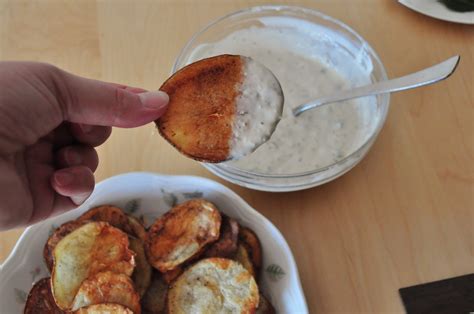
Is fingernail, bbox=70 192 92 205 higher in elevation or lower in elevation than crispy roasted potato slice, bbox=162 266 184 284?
higher

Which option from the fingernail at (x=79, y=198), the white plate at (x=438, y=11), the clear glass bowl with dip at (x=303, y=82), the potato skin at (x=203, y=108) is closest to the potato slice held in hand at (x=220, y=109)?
the potato skin at (x=203, y=108)

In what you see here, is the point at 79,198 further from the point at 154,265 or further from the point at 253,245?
the point at 253,245

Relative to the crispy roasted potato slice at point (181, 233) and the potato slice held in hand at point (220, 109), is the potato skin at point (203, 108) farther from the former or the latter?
the crispy roasted potato slice at point (181, 233)

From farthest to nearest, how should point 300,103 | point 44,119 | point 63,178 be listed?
1. point 300,103
2. point 63,178
3. point 44,119

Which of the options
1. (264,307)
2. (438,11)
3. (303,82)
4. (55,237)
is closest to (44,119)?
(55,237)

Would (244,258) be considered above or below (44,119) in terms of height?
below

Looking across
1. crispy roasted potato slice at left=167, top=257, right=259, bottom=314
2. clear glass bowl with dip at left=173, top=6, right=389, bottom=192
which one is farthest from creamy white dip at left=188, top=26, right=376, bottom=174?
crispy roasted potato slice at left=167, top=257, right=259, bottom=314

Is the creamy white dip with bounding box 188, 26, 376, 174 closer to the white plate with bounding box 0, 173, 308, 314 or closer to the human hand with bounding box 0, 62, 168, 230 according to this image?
the white plate with bounding box 0, 173, 308, 314
